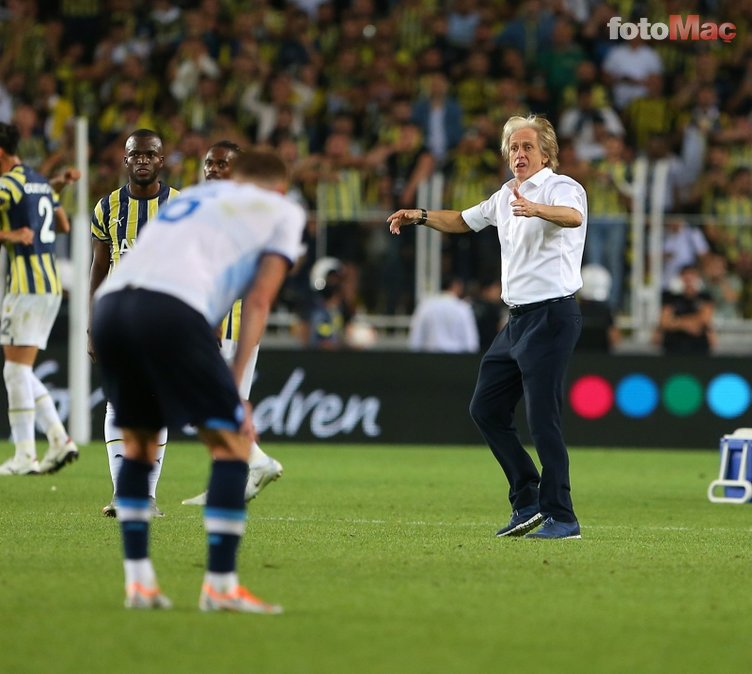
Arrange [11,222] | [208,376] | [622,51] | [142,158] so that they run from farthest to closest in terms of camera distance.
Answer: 1. [622,51]
2. [11,222]
3. [142,158]
4. [208,376]

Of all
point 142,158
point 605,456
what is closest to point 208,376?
point 142,158

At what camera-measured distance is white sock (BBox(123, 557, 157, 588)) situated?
5.60 meters

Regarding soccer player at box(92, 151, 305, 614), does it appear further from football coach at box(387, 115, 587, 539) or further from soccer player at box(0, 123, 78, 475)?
soccer player at box(0, 123, 78, 475)

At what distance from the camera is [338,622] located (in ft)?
17.8

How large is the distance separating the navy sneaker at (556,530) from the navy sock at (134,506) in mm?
3006

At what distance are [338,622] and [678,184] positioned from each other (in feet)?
44.6

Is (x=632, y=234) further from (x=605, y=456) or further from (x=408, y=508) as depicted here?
(x=408, y=508)

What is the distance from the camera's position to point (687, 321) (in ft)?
54.2

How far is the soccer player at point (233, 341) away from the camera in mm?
9320

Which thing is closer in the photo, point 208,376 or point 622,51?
point 208,376

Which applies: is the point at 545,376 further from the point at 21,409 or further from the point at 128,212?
the point at 21,409

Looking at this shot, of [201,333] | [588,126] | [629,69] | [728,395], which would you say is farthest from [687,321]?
[201,333]

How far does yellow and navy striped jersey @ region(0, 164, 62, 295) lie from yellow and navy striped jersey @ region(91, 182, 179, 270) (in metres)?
2.72

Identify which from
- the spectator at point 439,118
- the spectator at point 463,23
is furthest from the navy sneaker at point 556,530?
the spectator at point 463,23
